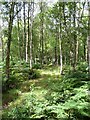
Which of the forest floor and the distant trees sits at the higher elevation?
the distant trees

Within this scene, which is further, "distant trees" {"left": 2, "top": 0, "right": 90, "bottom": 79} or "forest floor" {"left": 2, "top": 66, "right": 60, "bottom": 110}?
"distant trees" {"left": 2, "top": 0, "right": 90, "bottom": 79}

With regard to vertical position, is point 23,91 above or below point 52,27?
below

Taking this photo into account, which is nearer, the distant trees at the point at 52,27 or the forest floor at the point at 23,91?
the forest floor at the point at 23,91

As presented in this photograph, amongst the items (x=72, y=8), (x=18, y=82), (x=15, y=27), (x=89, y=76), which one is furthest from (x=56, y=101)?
(x=15, y=27)

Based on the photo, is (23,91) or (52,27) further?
(52,27)

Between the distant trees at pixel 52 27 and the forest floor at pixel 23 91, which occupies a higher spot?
the distant trees at pixel 52 27

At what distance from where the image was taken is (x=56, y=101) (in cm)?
963

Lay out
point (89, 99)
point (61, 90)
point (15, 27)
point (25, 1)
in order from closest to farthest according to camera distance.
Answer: point (89, 99), point (61, 90), point (25, 1), point (15, 27)

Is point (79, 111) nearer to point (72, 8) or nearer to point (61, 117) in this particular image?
point (61, 117)

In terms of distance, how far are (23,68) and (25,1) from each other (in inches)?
297

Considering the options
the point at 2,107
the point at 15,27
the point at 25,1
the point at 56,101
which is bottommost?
the point at 2,107

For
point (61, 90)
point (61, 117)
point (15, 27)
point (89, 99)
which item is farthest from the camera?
point (15, 27)

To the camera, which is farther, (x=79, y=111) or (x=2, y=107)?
(x=2, y=107)

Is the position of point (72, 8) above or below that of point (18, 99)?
above
